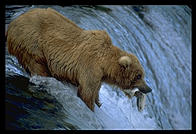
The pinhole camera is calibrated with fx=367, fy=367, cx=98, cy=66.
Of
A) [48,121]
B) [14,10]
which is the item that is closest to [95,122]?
[48,121]

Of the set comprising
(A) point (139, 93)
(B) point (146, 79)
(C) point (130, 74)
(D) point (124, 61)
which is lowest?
(B) point (146, 79)

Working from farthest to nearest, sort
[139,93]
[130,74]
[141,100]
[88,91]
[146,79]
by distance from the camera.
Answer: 1. [146,79]
2. [141,100]
3. [139,93]
4. [130,74]
5. [88,91]

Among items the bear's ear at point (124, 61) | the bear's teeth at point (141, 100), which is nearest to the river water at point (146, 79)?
the bear's teeth at point (141, 100)

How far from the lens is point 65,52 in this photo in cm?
616

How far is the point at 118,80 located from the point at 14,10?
2930mm

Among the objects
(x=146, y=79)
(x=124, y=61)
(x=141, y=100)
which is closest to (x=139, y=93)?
(x=141, y=100)

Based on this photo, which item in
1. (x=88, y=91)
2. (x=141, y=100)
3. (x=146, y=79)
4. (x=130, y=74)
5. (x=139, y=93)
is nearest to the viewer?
(x=88, y=91)

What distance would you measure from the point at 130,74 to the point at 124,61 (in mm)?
316

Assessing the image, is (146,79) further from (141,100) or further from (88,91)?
(88,91)

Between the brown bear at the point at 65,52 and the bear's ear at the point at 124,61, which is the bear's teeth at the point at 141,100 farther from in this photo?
the bear's ear at the point at 124,61

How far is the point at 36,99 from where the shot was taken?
5777 mm

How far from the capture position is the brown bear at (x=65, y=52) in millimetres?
6047

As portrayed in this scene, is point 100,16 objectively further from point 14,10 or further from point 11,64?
point 11,64

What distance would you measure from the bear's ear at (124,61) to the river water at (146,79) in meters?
0.57
